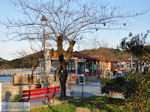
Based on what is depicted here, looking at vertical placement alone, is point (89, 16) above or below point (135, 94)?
above

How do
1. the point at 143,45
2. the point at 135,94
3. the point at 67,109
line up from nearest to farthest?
1. the point at 135,94
2. the point at 67,109
3. the point at 143,45

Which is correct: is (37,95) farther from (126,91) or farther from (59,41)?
(126,91)

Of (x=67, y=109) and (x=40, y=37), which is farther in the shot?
(x=40, y=37)

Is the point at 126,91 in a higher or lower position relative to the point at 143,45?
lower

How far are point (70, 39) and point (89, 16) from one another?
1.56 meters

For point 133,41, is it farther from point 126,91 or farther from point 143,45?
point 126,91

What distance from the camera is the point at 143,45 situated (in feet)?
98.4

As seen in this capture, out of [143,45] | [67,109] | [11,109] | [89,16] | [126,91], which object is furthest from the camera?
[143,45]

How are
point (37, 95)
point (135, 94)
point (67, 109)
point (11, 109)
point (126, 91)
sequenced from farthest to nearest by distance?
point (37, 95), point (67, 109), point (11, 109), point (126, 91), point (135, 94)

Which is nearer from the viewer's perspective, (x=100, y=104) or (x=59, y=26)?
(x=100, y=104)

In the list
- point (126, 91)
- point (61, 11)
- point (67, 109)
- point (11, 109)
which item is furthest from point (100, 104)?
point (61, 11)

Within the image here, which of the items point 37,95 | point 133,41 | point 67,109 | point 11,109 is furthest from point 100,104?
point 133,41

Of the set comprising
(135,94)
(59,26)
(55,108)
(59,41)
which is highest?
(59,26)

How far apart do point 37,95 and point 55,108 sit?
2.94 ft
